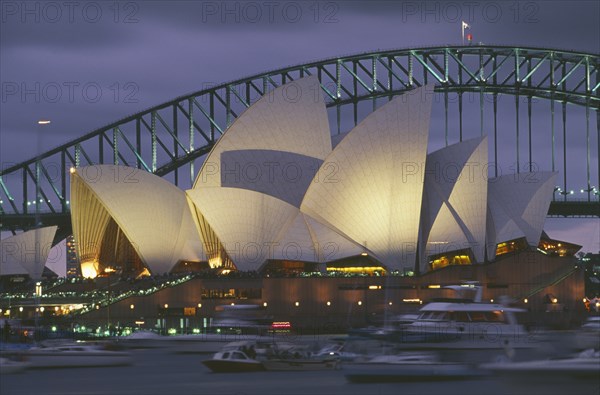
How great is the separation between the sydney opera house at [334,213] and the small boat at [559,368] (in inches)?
1618

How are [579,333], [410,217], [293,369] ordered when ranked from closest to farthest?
[579,333]
[293,369]
[410,217]

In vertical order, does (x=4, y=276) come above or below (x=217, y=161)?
below

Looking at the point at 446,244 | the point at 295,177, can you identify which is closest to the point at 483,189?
the point at 446,244

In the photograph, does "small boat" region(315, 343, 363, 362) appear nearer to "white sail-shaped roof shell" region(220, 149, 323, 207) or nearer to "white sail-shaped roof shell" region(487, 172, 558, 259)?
"white sail-shaped roof shell" region(220, 149, 323, 207)

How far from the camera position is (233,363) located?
202 feet

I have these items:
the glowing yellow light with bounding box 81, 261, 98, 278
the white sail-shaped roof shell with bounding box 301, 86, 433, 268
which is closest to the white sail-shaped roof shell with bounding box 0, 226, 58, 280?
the glowing yellow light with bounding box 81, 261, 98, 278

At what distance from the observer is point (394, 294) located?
302ft

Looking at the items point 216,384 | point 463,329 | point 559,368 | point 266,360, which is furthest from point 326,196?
point 559,368

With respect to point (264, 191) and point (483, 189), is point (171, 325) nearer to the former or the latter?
point (264, 191)

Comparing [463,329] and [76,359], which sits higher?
[463,329]

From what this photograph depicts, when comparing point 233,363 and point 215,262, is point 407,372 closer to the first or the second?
point 233,363

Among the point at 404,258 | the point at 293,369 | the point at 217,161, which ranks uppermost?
the point at 217,161

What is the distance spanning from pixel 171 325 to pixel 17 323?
9.12m

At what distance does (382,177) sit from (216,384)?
3637 cm
